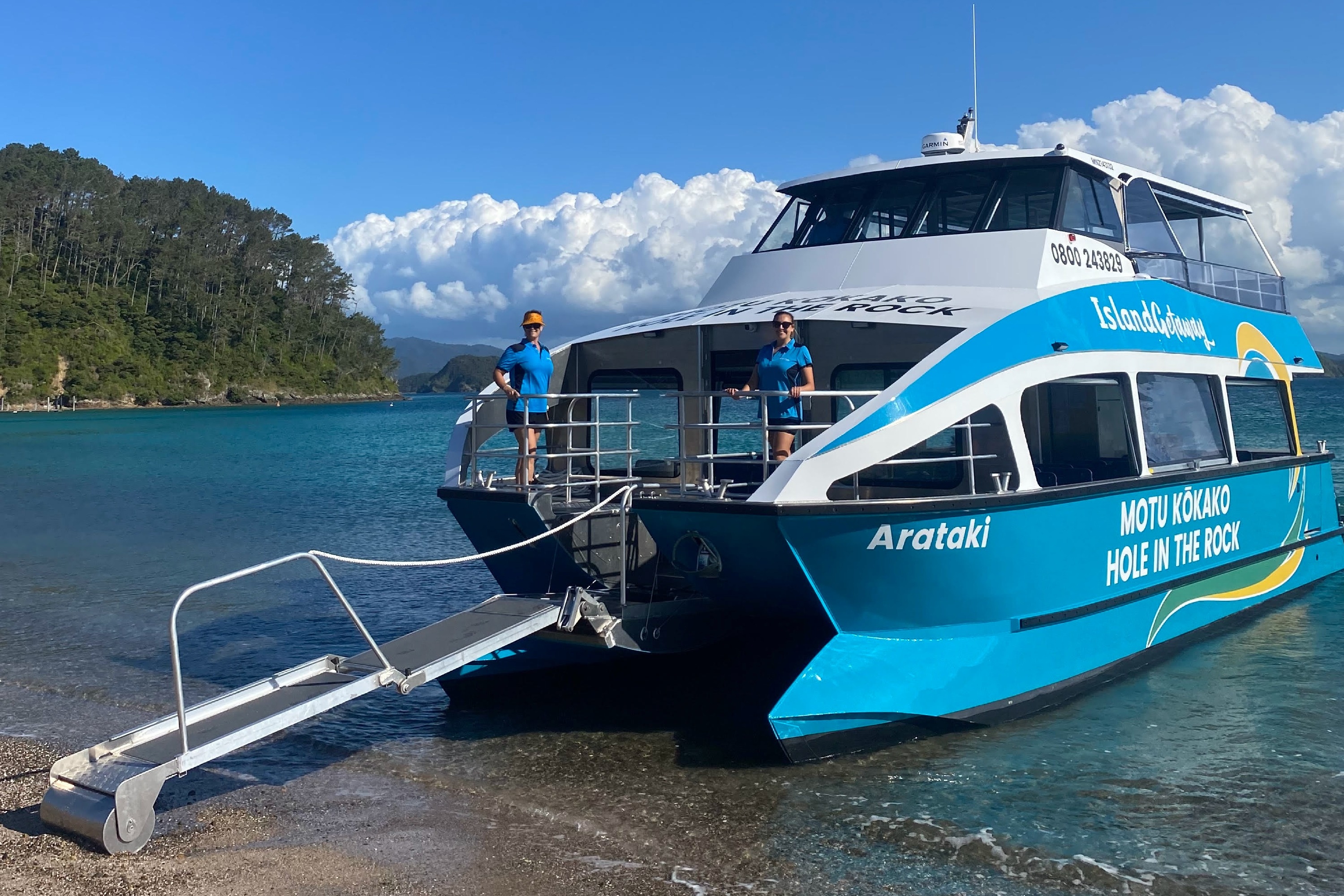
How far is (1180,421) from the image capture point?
8.88 meters

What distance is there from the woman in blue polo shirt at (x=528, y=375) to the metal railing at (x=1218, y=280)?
495 centimetres

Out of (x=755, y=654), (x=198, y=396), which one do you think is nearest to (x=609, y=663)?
(x=755, y=654)

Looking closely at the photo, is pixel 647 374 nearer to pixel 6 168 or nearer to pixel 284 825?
pixel 284 825

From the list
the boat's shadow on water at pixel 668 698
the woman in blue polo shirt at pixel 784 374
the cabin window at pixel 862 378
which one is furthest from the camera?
the cabin window at pixel 862 378

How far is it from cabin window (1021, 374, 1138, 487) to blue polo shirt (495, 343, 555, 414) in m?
3.54

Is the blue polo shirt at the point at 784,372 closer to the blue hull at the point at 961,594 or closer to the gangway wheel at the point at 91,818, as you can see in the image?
the blue hull at the point at 961,594

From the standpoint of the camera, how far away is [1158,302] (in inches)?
346

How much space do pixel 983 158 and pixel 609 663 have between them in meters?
4.87

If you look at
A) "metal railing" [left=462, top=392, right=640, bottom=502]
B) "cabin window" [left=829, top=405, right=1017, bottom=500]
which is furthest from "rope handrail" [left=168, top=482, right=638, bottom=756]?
"cabin window" [left=829, top=405, right=1017, bottom=500]

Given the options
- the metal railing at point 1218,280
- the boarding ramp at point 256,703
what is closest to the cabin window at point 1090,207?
the metal railing at point 1218,280

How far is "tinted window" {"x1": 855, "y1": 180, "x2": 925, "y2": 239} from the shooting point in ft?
30.0

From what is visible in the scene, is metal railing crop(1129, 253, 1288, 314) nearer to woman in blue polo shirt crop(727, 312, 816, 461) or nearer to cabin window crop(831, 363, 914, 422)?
cabin window crop(831, 363, 914, 422)

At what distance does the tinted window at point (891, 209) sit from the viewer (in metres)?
9.13

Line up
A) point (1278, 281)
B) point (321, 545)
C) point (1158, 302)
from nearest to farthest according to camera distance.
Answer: point (1158, 302)
point (1278, 281)
point (321, 545)
